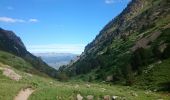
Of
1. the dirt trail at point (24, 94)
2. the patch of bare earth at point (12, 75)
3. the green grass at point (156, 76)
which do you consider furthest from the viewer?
the green grass at point (156, 76)

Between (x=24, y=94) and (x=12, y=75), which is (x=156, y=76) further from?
(x=24, y=94)

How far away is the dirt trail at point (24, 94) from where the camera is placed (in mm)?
48869

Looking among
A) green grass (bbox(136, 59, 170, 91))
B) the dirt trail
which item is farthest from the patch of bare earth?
green grass (bbox(136, 59, 170, 91))

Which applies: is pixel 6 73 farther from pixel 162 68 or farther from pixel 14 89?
pixel 162 68

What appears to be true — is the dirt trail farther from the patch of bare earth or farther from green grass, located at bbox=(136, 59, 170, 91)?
green grass, located at bbox=(136, 59, 170, 91)

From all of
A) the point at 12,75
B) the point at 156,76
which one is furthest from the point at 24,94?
the point at 156,76

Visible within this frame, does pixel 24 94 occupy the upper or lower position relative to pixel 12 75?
lower

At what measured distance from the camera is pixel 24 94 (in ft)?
166

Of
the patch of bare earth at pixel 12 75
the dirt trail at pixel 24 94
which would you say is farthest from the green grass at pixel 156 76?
the dirt trail at pixel 24 94

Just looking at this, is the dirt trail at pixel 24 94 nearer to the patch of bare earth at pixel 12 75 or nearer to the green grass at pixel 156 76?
the patch of bare earth at pixel 12 75

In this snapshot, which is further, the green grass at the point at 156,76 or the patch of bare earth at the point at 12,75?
the green grass at the point at 156,76

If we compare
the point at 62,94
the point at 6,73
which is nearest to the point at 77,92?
the point at 62,94

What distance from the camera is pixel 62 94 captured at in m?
51.1

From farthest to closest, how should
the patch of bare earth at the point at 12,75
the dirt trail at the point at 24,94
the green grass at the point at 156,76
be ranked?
the green grass at the point at 156,76
the patch of bare earth at the point at 12,75
the dirt trail at the point at 24,94
